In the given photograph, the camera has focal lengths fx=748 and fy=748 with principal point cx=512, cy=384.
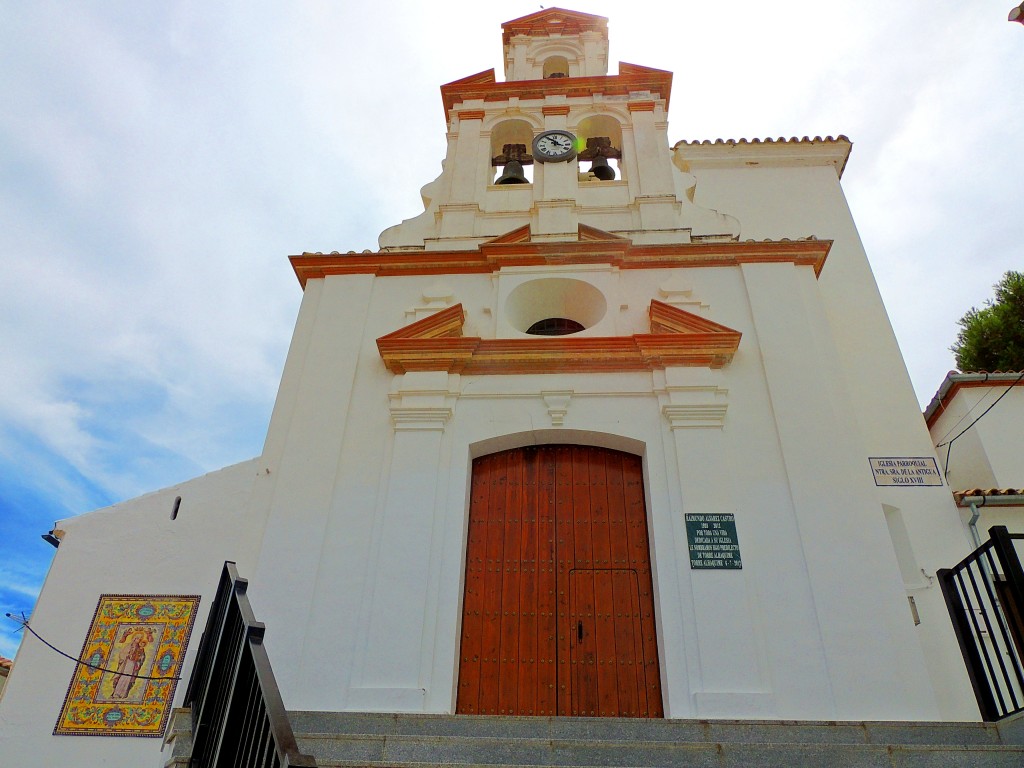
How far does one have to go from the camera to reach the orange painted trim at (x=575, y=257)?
27.7 feet

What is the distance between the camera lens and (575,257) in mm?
8594

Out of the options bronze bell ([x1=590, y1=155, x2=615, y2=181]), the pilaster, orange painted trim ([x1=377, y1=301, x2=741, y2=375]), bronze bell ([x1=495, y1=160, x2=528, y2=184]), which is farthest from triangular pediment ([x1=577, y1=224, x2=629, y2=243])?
the pilaster

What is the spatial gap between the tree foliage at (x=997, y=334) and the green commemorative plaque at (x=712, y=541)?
10.4m

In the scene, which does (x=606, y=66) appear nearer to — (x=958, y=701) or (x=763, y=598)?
(x=763, y=598)

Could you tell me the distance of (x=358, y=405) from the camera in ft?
24.9

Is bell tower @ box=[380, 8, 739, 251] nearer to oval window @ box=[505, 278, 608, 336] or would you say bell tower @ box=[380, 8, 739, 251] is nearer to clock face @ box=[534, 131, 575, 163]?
clock face @ box=[534, 131, 575, 163]

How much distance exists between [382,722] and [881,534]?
432 centimetres

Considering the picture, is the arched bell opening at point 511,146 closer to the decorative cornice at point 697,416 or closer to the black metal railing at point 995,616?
the decorative cornice at point 697,416

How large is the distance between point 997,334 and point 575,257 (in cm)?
1031

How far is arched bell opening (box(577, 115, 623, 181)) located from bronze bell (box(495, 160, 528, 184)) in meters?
0.83

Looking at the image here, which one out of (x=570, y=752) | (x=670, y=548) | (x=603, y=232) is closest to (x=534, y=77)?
(x=603, y=232)

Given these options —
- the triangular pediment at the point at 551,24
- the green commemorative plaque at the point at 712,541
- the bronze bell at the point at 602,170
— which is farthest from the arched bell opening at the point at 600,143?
the green commemorative plaque at the point at 712,541

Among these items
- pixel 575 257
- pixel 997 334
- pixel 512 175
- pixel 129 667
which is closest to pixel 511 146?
pixel 512 175

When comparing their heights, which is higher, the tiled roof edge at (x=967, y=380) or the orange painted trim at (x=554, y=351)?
the tiled roof edge at (x=967, y=380)
